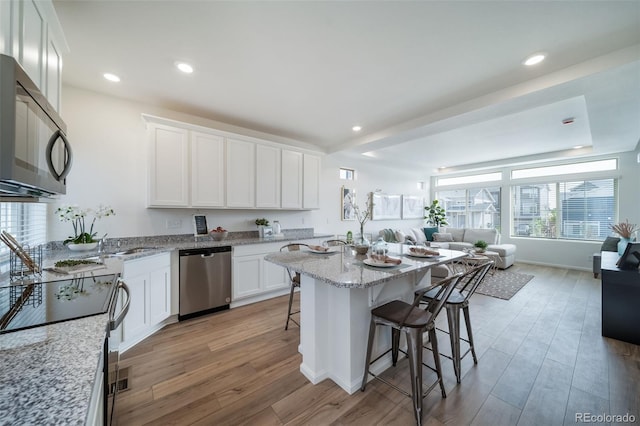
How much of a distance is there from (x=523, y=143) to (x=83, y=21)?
680 centimetres

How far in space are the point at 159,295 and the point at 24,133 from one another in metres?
2.31

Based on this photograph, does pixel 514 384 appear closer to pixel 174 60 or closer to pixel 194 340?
pixel 194 340

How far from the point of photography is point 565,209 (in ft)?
→ 20.0

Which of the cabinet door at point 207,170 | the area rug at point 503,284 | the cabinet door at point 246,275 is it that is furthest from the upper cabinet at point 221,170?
the area rug at point 503,284

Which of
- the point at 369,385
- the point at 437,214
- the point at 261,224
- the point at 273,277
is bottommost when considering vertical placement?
the point at 369,385

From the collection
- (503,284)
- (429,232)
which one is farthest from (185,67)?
(429,232)

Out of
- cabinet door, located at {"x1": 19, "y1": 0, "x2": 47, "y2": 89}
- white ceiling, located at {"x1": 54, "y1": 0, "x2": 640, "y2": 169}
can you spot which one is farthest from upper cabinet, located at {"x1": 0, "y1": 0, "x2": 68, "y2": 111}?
white ceiling, located at {"x1": 54, "y1": 0, "x2": 640, "y2": 169}

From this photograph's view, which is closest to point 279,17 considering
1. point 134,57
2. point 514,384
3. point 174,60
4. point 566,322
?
point 174,60

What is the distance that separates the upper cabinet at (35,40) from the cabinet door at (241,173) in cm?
195

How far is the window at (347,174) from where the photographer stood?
5727mm

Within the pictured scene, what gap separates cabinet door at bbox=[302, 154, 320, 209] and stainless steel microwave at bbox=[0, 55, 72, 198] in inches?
136

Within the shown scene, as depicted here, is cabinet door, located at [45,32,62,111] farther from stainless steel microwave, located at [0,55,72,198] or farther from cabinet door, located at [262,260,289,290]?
cabinet door, located at [262,260,289,290]

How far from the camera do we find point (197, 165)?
3348 mm

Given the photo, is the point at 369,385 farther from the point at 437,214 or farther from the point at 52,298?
the point at 437,214
